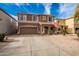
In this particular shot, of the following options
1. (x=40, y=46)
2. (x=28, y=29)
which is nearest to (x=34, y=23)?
(x=28, y=29)

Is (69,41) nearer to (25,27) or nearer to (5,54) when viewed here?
(25,27)

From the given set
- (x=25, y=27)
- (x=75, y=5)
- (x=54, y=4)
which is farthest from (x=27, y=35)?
(x=75, y=5)

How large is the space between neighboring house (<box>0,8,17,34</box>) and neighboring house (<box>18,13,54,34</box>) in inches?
4.6

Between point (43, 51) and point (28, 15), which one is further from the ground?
point (28, 15)

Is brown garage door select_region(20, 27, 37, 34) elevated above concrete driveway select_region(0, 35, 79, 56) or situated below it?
above

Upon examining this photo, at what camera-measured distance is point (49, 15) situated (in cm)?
368

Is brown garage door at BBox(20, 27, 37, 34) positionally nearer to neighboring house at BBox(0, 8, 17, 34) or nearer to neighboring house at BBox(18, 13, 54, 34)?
neighboring house at BBox(18, 13, 54, 34)

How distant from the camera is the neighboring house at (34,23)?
3676 millimetres

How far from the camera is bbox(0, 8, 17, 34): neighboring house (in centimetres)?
362

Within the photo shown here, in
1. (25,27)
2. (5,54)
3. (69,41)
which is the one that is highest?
(25,27)

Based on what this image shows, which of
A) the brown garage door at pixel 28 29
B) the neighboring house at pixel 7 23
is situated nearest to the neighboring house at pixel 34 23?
the brown garage door at pixel 28 29

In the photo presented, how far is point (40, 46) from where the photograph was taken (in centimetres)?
361

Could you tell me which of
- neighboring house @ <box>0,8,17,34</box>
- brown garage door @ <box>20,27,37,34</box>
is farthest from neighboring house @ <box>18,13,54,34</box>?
neighboring house @ <box>0,8,17,34</box>

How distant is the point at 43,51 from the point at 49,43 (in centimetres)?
20
